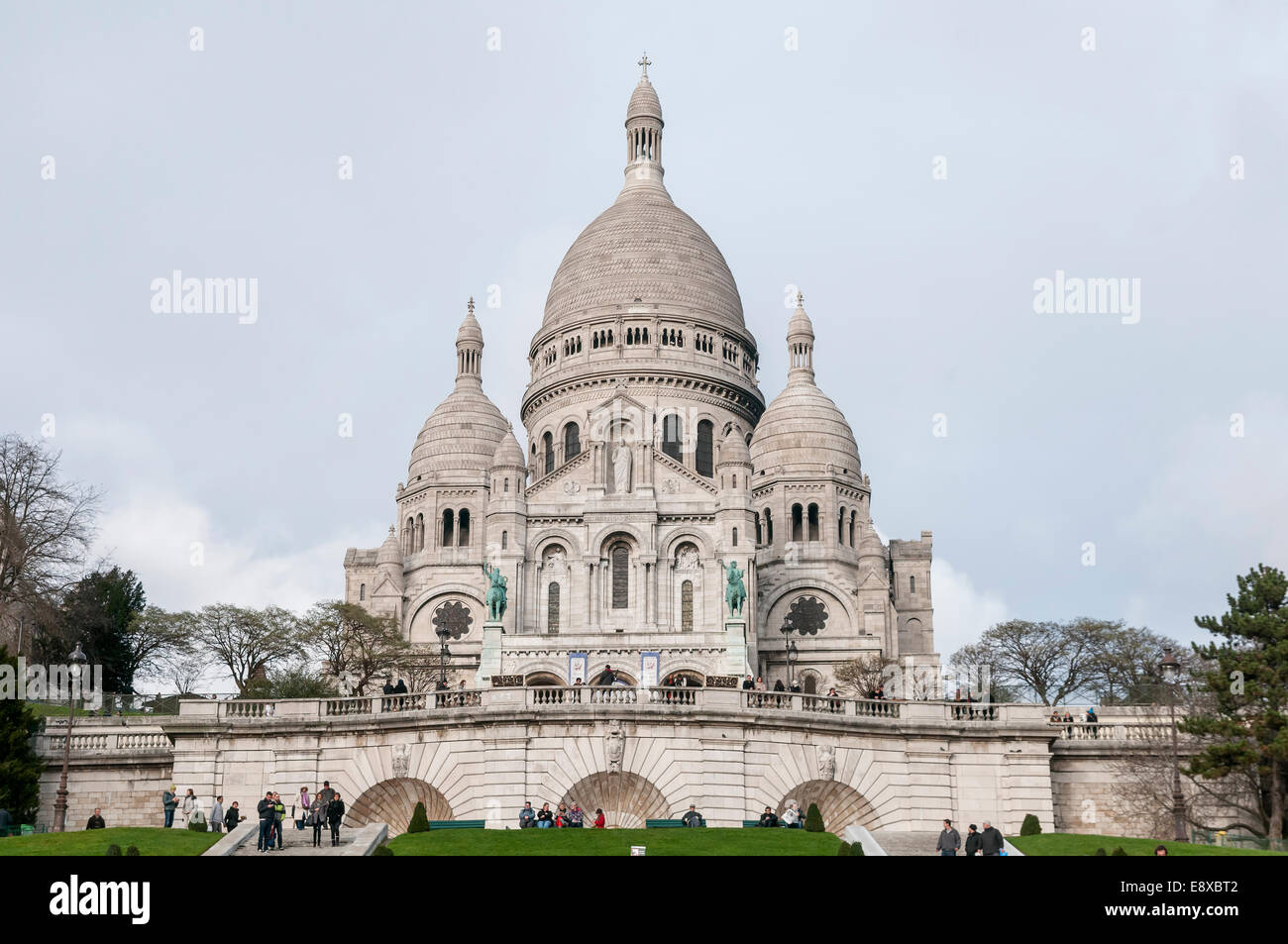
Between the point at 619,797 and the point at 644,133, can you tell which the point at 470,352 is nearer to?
the point at 644,133

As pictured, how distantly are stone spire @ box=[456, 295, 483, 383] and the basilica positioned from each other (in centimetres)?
14

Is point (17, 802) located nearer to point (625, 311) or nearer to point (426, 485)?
point (426, 485)

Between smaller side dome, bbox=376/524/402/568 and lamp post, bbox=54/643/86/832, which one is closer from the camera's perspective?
lamp post, bbox=54/643/86/832

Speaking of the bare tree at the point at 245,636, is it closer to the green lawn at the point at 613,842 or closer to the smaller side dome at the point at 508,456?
the smaller side dome at the point at 508,456

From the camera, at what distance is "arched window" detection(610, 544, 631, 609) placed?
276 feet

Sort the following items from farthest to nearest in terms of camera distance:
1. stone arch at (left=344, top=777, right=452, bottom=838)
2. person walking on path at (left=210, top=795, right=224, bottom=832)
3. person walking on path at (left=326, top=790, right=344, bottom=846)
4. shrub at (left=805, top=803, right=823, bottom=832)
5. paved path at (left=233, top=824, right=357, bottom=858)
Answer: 1. stone arch at (left=344, top=777, right=452, bottom=838)
2. person walking on path at (left=210, top=795, right=224, bottom=832)
3. shrub at (left=805, top=803, right=823, bottom=832)
4. person walking on path at (left=326, top=790, right=344, bottom=846)
5. paved path at (left=233, top=824, right=357, bottom=858)

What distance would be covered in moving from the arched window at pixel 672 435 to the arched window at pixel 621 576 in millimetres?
12630

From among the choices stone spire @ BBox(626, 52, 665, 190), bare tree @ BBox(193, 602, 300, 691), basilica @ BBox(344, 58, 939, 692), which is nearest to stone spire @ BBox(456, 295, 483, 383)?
basilica @ BBox(344, 58, 939, 692)

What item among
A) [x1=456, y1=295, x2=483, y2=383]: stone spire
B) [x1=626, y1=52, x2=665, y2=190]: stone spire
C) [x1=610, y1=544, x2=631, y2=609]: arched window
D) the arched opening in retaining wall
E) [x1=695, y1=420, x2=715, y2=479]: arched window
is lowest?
the arched opening in retaining wall

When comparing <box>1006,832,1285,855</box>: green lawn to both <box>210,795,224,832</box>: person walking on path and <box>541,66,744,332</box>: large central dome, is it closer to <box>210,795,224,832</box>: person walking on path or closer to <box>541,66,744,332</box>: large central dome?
<box>210,795,224,832</box>: person walking on path

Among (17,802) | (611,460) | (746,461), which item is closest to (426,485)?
(611,460)

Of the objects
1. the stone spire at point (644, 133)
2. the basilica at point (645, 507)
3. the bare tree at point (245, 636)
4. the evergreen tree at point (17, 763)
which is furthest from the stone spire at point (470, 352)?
the evergreen tree at point (17, 763)

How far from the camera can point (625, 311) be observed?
10181 centimetres

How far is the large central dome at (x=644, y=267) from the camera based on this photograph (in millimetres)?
103562
